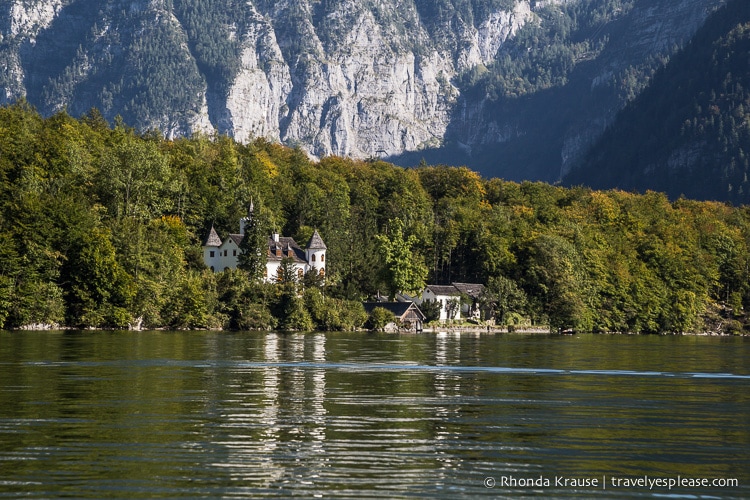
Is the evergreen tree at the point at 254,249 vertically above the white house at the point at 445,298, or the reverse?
the evergreen tree at the point at 254,249

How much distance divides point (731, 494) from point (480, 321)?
122724mm

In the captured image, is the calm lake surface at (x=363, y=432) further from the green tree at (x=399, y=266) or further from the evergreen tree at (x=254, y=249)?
the green tree at (x=399, y=266)

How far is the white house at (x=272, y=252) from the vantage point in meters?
137

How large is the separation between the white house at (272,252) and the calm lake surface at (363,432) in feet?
287

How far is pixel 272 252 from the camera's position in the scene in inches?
A: 5507

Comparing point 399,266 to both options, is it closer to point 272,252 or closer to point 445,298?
point 445,298

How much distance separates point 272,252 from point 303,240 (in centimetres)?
1268

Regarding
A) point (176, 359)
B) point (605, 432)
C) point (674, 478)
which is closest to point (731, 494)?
point (674, 478)

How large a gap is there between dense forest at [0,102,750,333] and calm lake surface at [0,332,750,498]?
171 feet

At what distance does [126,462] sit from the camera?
21.2 meters

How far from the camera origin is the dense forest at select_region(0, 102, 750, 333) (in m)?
98.5

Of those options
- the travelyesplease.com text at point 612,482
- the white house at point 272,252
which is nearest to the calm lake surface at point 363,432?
the travelyesplease.com text at point 612,482

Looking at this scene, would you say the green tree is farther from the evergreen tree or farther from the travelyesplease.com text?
the travelyesplease.com text

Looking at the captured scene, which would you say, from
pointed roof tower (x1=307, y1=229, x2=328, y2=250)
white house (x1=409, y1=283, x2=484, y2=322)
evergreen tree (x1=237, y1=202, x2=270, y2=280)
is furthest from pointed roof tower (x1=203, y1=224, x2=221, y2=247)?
white house (x1=409, y1=283, x2=484, y2=322)
